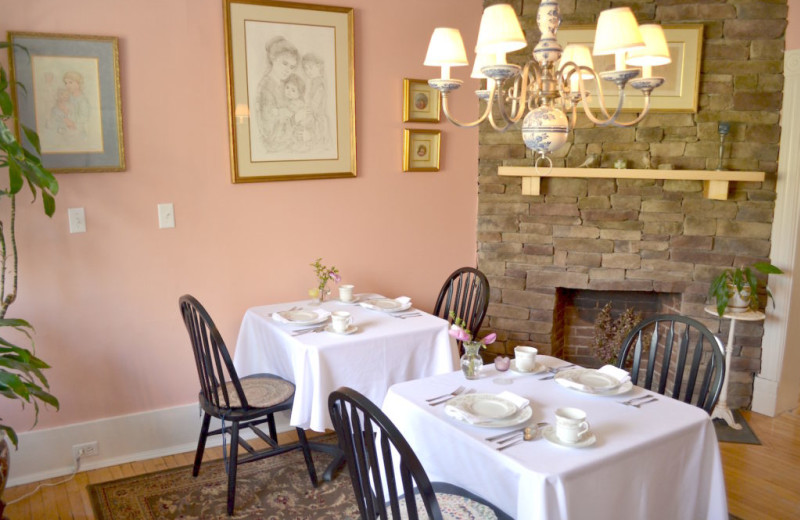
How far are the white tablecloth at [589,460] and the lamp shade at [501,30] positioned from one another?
3.67 ft

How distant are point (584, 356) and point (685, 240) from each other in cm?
102

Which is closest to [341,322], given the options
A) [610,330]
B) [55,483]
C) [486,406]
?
[486,406]

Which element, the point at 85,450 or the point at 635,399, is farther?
the point at 85,450

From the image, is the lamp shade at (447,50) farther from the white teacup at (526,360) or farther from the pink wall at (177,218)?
the pink wall at (177,218)

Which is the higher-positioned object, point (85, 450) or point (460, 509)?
point (460, 509)

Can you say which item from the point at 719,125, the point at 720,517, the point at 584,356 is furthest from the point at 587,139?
the point at 720,517

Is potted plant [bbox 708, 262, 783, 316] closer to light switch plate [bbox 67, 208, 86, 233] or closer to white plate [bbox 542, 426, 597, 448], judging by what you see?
white plate [bbox 542, 426, 597, 448]

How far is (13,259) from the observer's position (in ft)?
9.29

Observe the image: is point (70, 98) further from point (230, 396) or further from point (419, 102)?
point (419, 102)

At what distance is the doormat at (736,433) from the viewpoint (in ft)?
11.5

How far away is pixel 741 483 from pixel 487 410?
70.1 inches

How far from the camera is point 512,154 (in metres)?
4.01

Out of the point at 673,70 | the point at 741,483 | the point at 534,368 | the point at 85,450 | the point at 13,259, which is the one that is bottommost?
the point at 741,483

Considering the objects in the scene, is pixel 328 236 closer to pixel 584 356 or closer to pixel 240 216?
pixel 240 216
